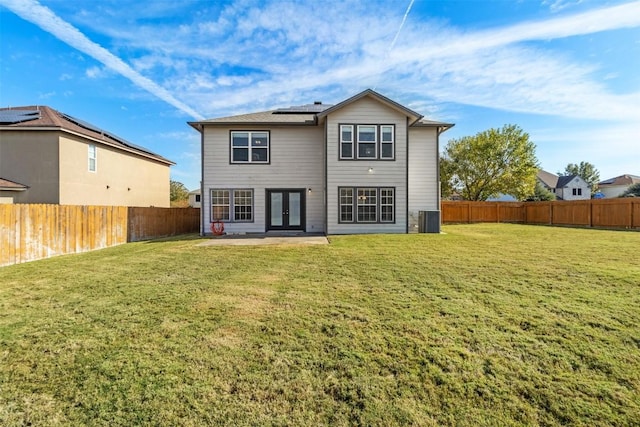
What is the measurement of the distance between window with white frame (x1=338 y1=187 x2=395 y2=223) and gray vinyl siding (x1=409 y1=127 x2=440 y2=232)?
1658 mm

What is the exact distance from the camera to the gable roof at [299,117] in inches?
526

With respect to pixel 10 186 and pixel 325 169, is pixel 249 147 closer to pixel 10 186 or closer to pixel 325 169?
pixel 325 169

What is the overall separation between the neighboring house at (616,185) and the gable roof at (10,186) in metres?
71.9

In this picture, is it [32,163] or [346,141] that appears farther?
[32,163]

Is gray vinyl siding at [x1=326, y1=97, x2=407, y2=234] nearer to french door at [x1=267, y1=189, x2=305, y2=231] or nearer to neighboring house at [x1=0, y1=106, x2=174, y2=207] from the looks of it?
french door at [x1=267, y1=189, x2=305, y2=231]

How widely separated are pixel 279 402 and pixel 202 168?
44.5ft

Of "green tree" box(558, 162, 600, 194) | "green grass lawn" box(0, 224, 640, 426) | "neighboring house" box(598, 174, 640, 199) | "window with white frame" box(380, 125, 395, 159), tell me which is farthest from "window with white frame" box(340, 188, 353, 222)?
"green tree" box(558, 162, 600, 194)

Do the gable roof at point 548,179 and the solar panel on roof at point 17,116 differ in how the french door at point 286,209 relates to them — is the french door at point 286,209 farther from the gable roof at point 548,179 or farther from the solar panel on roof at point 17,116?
the gable roof at point 548,179

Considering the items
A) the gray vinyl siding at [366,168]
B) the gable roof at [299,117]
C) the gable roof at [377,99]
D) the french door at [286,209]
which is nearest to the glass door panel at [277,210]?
the french door at [286,209]

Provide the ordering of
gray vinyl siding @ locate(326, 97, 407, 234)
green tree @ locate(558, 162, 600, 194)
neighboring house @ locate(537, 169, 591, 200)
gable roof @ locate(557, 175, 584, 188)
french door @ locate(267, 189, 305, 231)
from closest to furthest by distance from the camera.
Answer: gray vinyl siding @ locate(326, 97, 407, 234) < french door @ locate(267, 189, 305, 231) < neighboring house @ locate(537, 169, 591, 200) < gable roof @ locate(557, 175, 584, 188) < green tree @ locate(558, 162, 600, 194)

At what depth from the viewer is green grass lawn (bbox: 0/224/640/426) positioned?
96.3 inches

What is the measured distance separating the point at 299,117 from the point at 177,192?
32.8 metres

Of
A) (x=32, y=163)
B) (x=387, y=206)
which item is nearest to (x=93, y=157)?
(x=32, y=163)

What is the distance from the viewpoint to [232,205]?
1473cm
